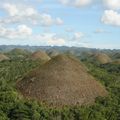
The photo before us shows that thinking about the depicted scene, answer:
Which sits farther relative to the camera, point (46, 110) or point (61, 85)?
point (61, 85)

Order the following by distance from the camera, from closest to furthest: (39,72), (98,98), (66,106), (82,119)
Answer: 1. (82,119)
2. (66,106)
3. (98,98)
4. (39,72)

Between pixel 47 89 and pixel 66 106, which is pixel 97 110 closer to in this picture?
pixel 66 106

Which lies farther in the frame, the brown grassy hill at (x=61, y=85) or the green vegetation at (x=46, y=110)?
the brown grassy hill at (x=61, y=85)

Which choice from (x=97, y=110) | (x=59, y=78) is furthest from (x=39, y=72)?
(x=97, y=110)

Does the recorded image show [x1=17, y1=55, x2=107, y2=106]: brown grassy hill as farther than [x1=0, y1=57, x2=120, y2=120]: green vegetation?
Yes

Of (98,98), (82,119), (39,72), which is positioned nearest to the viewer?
(82,119)

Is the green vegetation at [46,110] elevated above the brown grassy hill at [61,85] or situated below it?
below

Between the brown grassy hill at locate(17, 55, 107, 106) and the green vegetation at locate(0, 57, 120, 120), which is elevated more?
the brown grassy hill at locate(17, 55, 107, 106)

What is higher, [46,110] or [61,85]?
[61,85]
